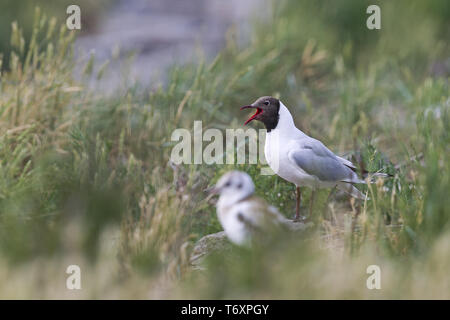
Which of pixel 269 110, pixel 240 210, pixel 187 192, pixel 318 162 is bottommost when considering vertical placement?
pixel 240 210

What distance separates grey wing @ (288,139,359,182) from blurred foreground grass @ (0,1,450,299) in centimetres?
19

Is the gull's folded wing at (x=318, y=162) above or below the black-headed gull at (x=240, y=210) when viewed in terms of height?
above

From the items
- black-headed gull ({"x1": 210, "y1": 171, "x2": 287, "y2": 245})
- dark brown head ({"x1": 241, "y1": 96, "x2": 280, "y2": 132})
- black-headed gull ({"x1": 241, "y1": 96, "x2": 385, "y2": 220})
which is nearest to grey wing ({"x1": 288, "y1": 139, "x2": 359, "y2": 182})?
black-headed gull ({"x1": 241, "y1": 96, "x2": 385, "y2": 220})

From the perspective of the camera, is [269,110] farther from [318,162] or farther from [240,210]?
[240,210]

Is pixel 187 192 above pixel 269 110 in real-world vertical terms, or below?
below

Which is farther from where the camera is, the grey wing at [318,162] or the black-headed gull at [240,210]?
the grey wing at [318,162]

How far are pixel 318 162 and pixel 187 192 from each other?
68cm

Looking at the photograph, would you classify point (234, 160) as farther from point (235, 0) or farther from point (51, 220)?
point (235, 0)

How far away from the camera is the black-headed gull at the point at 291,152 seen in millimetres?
3156

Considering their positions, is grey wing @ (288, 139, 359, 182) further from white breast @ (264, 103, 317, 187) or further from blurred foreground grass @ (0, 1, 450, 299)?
blurred foreground grass @ (0, 1, 450, 299)

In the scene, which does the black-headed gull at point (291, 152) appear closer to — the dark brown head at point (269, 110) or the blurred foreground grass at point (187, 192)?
the dark brown head at point (269, 110)

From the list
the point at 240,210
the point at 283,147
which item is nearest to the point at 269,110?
the point at 283,147

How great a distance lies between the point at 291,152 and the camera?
10.3 ft

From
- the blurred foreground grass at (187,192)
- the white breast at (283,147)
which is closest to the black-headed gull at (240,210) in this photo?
the blurred foreground grass at (187,192)
